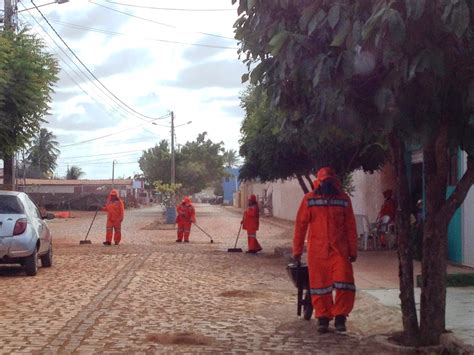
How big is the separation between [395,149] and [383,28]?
7.92 ft

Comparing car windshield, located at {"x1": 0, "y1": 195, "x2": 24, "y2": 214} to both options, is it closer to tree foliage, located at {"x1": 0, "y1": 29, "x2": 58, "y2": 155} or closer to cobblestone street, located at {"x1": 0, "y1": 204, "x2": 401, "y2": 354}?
cobblestone street, located at {"x1": 0, "y1": 204, "x2": 401, "y2": 354}

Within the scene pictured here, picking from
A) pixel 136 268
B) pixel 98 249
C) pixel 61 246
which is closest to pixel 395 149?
pixel 136 268

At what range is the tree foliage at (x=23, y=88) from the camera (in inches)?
717

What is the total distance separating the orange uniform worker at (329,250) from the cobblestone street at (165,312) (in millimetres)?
344

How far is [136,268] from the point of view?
16.0 m

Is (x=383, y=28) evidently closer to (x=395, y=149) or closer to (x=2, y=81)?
(x=395, y=149)

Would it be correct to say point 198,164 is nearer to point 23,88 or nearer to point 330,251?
point 23,88

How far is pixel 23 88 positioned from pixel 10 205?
208 inches

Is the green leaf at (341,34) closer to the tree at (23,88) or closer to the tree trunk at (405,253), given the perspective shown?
the tree trunk at (405,253)

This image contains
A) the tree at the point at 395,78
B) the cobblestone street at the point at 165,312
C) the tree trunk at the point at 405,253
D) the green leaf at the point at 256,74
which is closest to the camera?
the tree at the point at 395,78

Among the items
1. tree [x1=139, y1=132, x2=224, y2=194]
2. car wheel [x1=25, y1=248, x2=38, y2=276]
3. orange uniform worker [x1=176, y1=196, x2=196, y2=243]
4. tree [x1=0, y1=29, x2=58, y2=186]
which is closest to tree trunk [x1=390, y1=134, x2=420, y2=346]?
car wheel [x1=25, y1=248, x2=38, y2=276]

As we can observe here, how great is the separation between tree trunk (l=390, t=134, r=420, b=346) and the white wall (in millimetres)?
7169

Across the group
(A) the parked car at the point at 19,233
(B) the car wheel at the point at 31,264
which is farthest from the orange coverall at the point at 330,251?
(B) the car wheel at the point at 31,264

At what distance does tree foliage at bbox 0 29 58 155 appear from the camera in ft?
59.8
